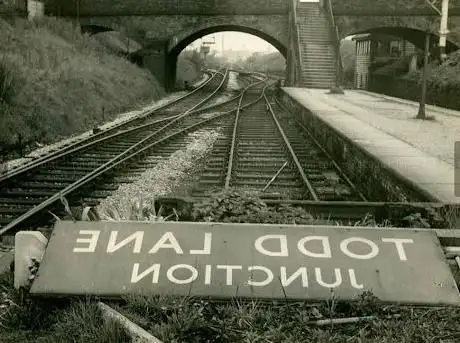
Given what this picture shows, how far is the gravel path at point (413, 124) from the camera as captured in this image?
9.96m

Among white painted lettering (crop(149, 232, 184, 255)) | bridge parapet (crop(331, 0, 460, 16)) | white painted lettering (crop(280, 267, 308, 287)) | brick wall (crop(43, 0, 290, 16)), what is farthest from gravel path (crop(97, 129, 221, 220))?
bridge parapet (crop(331, 0, 460, 16))

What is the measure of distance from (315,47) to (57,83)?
1481 centimetres

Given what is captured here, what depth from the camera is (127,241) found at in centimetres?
377

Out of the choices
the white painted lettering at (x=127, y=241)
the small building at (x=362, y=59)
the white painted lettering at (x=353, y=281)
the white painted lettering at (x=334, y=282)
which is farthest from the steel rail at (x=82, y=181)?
the small building at (x=362, y=59)

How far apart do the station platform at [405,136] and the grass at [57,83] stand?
20.4ft

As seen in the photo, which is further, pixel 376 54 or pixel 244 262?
pixel 376 54

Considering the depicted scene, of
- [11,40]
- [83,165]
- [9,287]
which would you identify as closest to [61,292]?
[9,287]

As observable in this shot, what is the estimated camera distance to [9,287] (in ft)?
12.2

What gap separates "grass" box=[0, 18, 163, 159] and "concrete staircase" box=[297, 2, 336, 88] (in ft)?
22.9

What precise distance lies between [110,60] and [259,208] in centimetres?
1956

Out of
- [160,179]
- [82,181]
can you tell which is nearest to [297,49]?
[160,179]

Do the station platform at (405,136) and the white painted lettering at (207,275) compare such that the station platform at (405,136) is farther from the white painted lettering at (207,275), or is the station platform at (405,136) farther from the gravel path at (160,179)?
the white painted lettering at (207,275)

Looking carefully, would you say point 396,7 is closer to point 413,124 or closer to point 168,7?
point 168,7

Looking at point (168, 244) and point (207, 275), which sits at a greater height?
point (168, 244)
